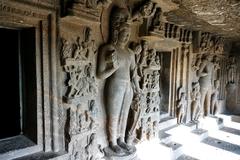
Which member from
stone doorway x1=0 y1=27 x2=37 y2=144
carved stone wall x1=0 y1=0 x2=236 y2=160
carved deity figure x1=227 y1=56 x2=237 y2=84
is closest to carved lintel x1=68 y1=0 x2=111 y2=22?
carved stone wall x1=0 y1=0 x2=236 y2=160

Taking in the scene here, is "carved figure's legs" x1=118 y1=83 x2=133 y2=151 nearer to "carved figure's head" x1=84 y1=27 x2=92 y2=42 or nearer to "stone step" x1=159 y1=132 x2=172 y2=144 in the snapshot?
"carved figure's head" x1=84 y1=27 x2=92 y2=42

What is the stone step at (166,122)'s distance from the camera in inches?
185

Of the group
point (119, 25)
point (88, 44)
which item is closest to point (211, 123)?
point (119, 25)

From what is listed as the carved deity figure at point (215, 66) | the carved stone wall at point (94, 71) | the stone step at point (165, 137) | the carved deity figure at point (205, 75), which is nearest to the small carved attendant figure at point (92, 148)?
the carved stone wall at point (94, 71)

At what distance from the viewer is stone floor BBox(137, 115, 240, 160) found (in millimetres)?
3969

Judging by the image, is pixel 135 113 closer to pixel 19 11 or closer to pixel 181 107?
pixel 181 107

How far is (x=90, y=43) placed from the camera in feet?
9.17

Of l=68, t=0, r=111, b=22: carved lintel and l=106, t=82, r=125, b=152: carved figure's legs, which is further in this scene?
l=106, t=82, r=125, b=152: carved figure's legs

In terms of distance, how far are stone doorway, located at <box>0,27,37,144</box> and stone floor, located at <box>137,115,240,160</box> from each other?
2022mm

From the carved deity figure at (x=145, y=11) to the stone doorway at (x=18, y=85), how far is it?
63.5 inches

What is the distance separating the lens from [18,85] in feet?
8.30

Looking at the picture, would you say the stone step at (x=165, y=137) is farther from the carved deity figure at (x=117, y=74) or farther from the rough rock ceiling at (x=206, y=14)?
the rough rock ceiling at (x=206, y=14)

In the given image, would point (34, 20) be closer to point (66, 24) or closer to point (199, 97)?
point (66, 24)

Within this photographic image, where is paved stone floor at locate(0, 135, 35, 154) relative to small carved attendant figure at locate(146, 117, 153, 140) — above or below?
above
